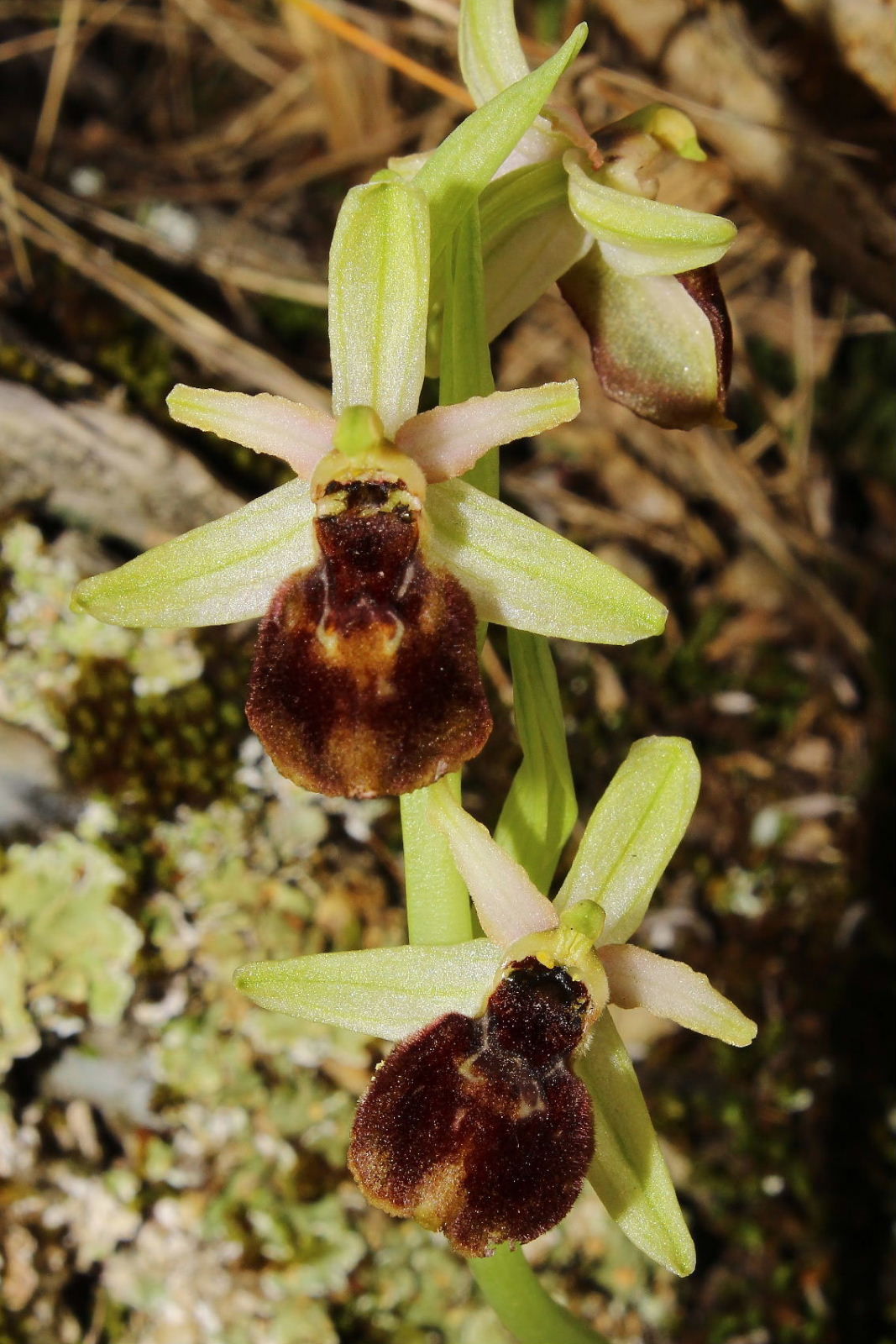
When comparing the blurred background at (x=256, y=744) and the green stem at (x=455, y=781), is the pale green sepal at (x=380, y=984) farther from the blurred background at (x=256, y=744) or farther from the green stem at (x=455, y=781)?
the blurred background at (x=256, y=744)

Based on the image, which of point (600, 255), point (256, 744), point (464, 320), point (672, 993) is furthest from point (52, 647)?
point (672, 993)

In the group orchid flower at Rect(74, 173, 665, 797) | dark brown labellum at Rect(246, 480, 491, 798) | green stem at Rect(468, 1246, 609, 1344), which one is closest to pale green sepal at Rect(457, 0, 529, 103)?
orchid flower at Rect(74, 173, 665, 797)

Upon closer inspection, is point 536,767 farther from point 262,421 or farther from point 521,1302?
point 521,1302

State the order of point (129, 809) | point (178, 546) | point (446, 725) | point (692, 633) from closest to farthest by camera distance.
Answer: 1. point (446, 725)
2. point (178, 546)
3. point (129, 809)
4. point (692, 633)

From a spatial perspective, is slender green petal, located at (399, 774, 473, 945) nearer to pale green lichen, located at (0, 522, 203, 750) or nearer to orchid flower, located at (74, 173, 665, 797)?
orchid flower, located at (74, 173, 665, 797)

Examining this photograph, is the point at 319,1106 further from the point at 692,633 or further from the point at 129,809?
the point at 692,633

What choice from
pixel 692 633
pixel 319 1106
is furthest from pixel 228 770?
pixel 692 633

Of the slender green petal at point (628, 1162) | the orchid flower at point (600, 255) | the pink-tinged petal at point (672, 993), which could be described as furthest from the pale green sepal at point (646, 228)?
the slender green petal at point (628, 1162)

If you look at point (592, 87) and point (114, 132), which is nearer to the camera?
point (592, 87)
